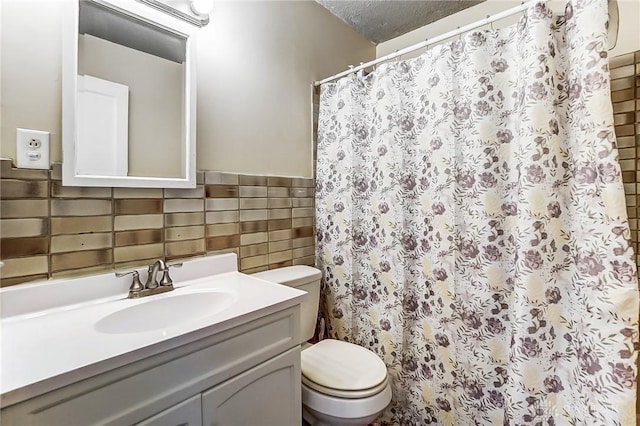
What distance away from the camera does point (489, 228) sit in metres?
1.22

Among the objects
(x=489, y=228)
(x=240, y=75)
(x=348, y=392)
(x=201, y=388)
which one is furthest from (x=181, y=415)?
(x=240, y=75)

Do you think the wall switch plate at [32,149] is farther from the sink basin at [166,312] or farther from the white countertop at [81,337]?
the sink basin at [166,312]

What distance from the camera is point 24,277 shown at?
0.90m

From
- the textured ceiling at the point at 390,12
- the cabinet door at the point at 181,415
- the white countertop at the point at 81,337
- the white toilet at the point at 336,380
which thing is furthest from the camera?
the textured ceiling at the point at 390,12

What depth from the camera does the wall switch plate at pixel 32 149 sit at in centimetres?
89

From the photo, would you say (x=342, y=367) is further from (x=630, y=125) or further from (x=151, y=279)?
(x=630, y=125)

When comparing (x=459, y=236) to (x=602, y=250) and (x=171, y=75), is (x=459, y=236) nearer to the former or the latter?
(x=602, y=250)

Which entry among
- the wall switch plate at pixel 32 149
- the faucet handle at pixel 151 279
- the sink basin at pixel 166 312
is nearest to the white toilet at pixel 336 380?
the sink basin at pixel 166 312

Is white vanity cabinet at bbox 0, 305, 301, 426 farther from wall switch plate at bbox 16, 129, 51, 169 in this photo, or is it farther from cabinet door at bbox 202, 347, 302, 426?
wall switch plate at bbox 16, 129, 51, 169

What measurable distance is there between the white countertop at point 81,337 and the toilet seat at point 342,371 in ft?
1.47

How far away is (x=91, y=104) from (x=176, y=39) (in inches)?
17.0

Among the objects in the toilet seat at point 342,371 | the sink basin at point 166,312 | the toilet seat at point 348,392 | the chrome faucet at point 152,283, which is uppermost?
the chrome faucet at point 152,283

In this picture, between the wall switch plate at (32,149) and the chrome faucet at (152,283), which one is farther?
the chrome faucet at (152,283)

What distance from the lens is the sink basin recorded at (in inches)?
37.2
